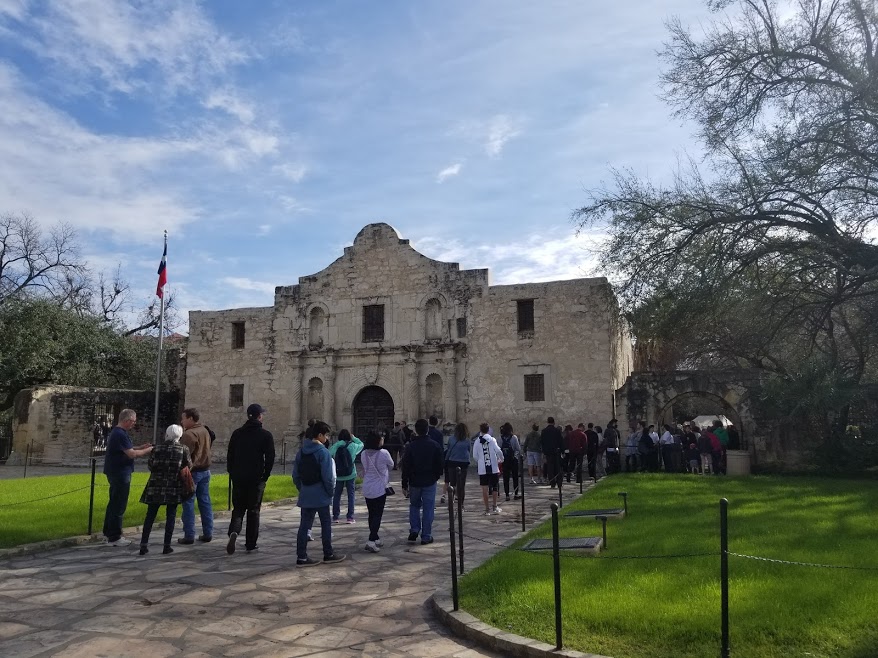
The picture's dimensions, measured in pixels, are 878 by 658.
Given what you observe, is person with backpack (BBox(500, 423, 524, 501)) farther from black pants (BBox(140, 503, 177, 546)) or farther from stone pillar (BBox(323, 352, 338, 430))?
stone pillar (BBox(323, 352, 338, 430))

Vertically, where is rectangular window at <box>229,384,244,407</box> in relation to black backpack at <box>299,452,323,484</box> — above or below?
above

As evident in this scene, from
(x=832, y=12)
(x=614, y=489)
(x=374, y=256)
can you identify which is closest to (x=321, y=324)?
(x=374, y=256)

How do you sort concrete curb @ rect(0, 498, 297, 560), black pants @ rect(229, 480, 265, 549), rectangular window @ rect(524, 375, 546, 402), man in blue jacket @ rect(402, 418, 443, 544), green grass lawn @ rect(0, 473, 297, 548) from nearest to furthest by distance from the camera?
concrete curb @ rect(0, 498, 297, 560)
black pants @ rect(229, 480, 265, 549)
man in blue jacket @ rect(402, 418, 443, 544)
green grass lawn @ rect(0, 473, 297, 548)
rectangular window @ rect(524, 375, 546, 402)

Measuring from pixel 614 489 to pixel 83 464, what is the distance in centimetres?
1914

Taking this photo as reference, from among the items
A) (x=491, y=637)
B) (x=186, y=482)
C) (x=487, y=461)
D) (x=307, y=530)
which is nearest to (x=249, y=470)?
(x=186, y=482)

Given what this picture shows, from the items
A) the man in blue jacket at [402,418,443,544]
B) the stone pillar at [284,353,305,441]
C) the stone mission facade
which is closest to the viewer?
the man in blue jacket at [402,418,443,544]

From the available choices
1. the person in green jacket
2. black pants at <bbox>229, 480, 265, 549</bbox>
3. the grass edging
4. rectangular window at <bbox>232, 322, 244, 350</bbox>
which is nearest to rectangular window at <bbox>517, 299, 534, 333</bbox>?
rectangular window at <bbox>232, 322, 244, 350</bbox>

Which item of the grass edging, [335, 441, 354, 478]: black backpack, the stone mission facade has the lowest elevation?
the grass edging

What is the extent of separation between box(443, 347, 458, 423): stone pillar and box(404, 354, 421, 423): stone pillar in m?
1.04

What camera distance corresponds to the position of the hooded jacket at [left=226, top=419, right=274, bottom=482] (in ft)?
27.3

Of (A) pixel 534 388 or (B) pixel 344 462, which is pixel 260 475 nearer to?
(B) pixel 344 462

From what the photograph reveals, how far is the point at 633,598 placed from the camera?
18.8 ft

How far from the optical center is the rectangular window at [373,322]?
24328 mm

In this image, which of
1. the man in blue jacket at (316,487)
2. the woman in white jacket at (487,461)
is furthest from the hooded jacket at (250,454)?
the woman in white jacket at (487,461)
